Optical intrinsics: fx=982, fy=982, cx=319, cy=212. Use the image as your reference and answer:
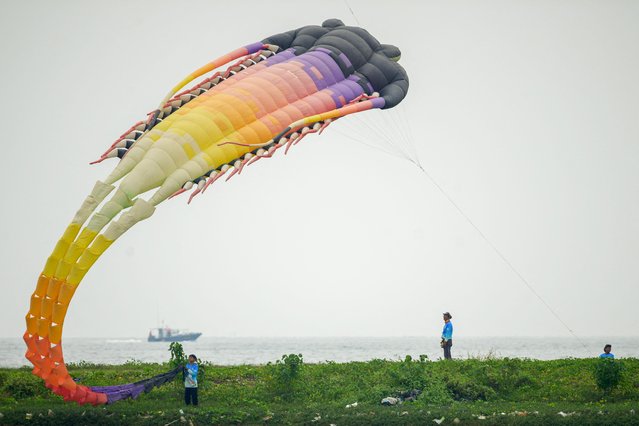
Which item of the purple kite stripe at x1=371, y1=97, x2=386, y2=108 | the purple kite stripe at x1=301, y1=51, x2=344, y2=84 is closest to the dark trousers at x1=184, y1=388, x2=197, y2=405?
the purple kite stripe at x1=371, y1=97, x2=386, y2=108

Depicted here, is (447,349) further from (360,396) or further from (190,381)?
(190,381)

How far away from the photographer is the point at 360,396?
1224 inches

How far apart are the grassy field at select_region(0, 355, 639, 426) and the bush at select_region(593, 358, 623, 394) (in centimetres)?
23

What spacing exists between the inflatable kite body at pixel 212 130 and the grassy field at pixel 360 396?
1721 millimetres

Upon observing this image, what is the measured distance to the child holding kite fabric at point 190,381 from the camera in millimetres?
30430

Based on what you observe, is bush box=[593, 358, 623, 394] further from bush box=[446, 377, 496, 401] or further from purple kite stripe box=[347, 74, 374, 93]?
purple kite stripe box=[347, 74, 374, 93]

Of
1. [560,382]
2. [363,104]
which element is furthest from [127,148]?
[560,382]

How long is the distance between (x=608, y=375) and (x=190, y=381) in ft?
43.5

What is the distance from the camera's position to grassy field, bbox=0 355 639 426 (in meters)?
27.7

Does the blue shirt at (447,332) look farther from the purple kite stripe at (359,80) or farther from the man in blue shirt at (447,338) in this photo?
the purple kite stripe at (359,80)

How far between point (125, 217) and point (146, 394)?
22.6ft

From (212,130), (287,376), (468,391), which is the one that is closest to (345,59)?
(212,130)

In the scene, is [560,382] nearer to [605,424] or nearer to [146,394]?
[605,424]

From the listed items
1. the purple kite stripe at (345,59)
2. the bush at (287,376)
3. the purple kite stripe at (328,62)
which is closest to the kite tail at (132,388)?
the bush at (287,376)
